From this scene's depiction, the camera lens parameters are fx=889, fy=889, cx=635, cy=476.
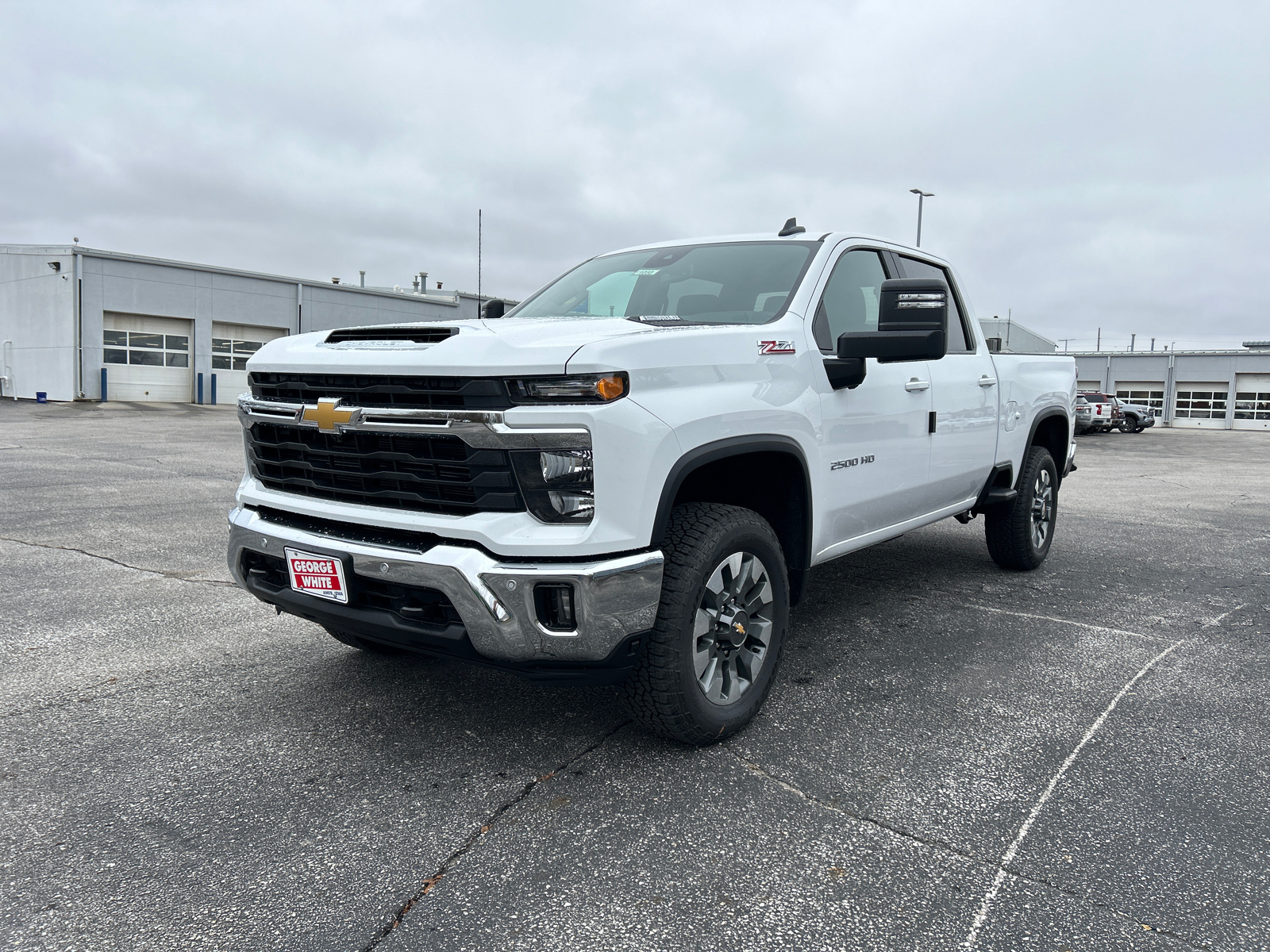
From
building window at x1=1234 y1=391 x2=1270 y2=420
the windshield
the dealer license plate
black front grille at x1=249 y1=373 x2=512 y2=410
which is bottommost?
the dealer license plate

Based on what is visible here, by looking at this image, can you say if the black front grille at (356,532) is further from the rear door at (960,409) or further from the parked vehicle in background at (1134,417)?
the parked vehicle in background at (1134,417)

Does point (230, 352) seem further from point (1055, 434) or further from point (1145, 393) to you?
point (1145, 393)

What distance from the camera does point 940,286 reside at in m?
3.28

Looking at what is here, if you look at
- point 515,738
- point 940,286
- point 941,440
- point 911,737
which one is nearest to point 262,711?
point 515,738

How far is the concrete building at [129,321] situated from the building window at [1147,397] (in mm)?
45138

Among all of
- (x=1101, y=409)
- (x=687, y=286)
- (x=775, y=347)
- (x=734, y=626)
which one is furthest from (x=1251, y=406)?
(x=734, y=626)

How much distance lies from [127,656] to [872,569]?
4.41 metres

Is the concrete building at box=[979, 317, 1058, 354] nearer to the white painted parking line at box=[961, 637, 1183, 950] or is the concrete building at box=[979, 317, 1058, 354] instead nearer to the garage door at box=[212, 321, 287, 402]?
the garage door at box=[212, 321, 287, 402]

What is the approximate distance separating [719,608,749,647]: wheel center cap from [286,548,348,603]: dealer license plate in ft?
4.13

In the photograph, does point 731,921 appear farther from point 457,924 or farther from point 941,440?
point 941,440

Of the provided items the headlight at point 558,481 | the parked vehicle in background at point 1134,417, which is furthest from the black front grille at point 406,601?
the parked vehicle in background at point 1134,417

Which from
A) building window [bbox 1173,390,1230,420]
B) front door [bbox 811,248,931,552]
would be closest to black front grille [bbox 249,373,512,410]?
front door [bbox 811,248,931,552]

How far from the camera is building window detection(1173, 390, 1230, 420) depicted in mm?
52500

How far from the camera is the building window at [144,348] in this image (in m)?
29.8
